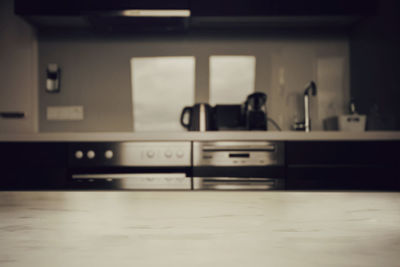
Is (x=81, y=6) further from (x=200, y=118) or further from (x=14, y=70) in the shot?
(x=200, y=118)

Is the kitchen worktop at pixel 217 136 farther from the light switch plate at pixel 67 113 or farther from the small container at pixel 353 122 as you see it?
the light switch plate at pixel 67 113

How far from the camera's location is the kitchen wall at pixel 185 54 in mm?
2354

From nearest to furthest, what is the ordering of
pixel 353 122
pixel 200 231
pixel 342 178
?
1. pixel 200 231
2. pixel 342 178
3. pixel 353 122

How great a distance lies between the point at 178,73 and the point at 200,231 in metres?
2.03

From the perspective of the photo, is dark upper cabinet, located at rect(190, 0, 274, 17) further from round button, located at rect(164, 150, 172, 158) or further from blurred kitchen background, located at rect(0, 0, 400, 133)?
round button, located at rect(164, 150, 172, 158)

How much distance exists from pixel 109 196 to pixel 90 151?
117 cm

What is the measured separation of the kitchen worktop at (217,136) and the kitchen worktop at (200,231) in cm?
109

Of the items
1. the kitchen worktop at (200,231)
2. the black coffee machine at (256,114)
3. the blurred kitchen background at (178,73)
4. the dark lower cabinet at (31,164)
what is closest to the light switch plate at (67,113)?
the blurred kitchen background at (178,73)

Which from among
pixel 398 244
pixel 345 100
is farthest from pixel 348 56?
pixel 398 244

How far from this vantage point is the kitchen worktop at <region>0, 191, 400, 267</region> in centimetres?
33

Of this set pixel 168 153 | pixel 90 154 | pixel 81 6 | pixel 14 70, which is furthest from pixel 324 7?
pixel 14 70

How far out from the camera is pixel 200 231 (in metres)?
0.43

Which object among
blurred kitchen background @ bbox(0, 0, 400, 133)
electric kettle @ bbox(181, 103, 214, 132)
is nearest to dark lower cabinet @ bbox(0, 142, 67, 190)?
blurred kitchen background @ bbox(0, 0, 400, 133)

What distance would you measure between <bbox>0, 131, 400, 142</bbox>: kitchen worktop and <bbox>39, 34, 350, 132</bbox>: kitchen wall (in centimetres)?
57
